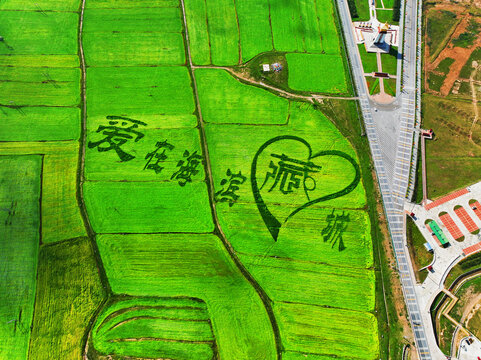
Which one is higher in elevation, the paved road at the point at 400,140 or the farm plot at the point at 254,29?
the farm plot at the point at 254,29

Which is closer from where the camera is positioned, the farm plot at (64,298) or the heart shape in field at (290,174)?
the farm plot at (64,298)

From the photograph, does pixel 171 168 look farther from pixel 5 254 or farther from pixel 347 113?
pixel 347 113

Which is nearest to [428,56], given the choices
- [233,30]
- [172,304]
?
[233,30]

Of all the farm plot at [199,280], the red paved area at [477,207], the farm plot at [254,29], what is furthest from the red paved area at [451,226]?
the farm plot at [254,29]

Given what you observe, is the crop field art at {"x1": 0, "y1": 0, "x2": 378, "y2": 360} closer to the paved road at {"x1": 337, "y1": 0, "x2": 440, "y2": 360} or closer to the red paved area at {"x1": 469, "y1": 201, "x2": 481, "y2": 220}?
the paved road at {"x1": 337, "y1": 0, "x2": 440, "y2": 360}

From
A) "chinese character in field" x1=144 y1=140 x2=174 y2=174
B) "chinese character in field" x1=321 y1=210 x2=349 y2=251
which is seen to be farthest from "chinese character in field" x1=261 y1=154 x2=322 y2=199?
"chinese character in field" x1=144 y1=140 x2=174 y2=174

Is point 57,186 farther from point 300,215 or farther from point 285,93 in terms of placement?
point 285,93

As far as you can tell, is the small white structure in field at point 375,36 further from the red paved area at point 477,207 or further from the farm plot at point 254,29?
the red paved area at point 477,207
